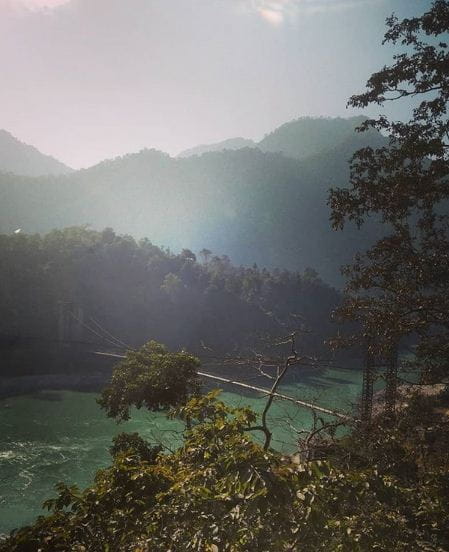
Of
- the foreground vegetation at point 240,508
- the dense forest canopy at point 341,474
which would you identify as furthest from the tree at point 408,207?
the foreground vegetation at point 240,508

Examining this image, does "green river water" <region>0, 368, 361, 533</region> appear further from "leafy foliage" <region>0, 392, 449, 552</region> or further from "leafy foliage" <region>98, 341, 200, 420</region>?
"leafy foliage" <region>0, 392, 449, 552</region>

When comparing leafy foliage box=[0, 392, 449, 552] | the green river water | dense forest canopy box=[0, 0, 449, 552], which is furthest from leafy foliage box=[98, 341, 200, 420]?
leafy foliage box=[0, 392, 449, 552]

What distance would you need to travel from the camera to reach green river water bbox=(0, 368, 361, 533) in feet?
60.5

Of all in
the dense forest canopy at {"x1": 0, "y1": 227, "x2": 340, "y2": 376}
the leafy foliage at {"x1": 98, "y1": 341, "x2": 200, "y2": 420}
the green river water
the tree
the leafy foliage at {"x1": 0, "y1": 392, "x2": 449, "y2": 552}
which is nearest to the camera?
the leafy foliage at {"x1": 0, "y1": 392, "x2": 449, "y2": 552}

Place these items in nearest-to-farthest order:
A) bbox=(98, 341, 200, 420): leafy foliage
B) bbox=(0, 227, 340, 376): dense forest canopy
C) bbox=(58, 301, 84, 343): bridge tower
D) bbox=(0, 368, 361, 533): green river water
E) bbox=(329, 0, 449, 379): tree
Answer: bbox=(329, 0, 449, 379): tree
bbox=(98, 341, 200, 420): leafy foliage
bbox=(0, 368, 361, 533): green river water
bbox=(0, 227, 340, 376): dense forest canopy
bbox=(58, 301, 84, 343): bridge tower

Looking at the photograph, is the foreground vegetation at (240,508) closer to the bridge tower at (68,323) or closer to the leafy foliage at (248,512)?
the leafy foliage at (248,512)

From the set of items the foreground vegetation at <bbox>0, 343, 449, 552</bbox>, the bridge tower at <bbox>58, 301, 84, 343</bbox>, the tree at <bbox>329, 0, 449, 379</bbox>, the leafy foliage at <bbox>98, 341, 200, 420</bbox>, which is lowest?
the bridge tower at <bbox>58, 301, 84, 343</bbox>

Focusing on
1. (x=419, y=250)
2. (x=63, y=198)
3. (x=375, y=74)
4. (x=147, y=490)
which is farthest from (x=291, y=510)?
(x=63, y=198)

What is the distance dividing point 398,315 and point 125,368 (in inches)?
376

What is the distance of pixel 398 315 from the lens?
6.45 meters

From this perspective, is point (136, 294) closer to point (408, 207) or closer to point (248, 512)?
point (408, 207)

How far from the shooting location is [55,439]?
26891 mm

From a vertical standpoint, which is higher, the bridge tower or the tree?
the tree

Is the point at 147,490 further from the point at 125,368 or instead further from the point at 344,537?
the point at 125,368
